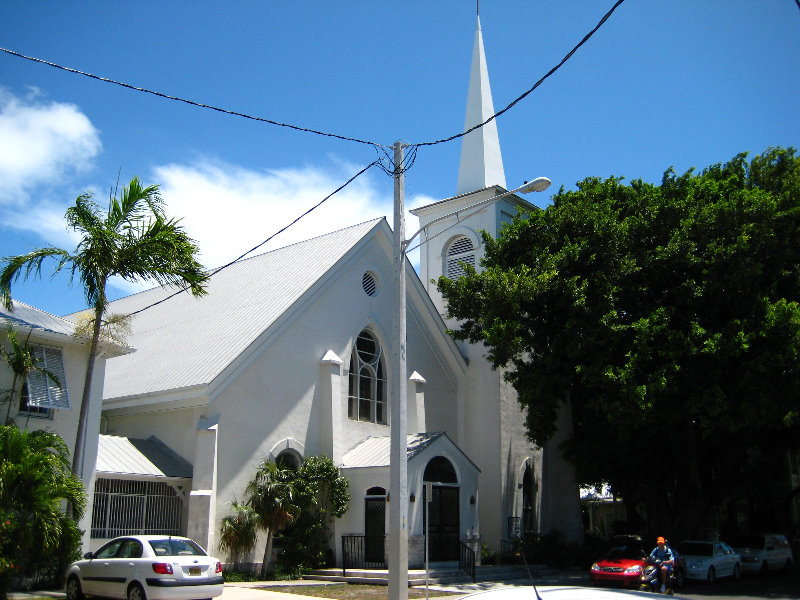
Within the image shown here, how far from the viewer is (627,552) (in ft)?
71.2

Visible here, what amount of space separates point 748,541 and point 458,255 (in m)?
14.8

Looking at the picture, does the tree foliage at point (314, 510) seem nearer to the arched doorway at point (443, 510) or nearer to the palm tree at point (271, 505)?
the palm tree at point (271, 505)

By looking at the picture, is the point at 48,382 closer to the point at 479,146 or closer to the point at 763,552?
the point at 479,146

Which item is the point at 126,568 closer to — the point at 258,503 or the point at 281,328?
the point at 258,503

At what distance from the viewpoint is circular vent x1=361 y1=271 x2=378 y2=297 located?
26106 mm

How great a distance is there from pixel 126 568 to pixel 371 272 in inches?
560

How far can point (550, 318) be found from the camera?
23.4 metres

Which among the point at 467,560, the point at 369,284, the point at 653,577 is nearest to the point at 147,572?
the point at 467,560

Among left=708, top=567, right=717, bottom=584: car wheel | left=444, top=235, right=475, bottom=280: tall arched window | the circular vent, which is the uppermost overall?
left=444, top=235, right=475, bottom=280: tall arched window

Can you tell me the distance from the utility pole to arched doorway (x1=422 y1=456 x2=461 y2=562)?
8.06m

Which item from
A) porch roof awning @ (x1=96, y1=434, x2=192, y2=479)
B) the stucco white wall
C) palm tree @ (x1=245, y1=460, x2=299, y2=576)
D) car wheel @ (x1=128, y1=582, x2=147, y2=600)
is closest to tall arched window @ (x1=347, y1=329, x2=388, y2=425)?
palm tree @ (x1=245, y1=460, x2=299, y2=576)

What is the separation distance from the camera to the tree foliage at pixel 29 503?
43.4ft

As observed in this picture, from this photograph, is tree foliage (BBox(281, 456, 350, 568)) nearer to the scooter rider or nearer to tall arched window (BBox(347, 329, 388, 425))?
tall arched window (BBox(347, 329, 388, 425))

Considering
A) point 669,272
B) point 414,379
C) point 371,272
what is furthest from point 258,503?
point 669,272
